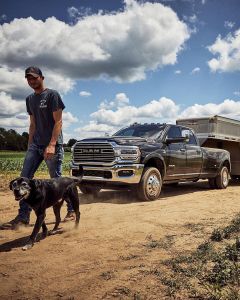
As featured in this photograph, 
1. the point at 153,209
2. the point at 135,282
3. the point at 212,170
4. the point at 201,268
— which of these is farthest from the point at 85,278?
the point at 212,170

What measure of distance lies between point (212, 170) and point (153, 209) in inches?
193

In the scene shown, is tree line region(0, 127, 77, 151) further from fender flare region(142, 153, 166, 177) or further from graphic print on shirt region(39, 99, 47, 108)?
graphic print on shirt region(39, 99, 47, 108)

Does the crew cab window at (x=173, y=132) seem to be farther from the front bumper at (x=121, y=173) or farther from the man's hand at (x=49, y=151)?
the man's hand at (x=49, y=151)

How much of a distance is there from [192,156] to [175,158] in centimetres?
106

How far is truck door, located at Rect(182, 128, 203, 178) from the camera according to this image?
34.6ft

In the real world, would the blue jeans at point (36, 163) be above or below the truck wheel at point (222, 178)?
above

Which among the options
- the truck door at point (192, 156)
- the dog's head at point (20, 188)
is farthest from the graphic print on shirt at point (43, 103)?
the truck door at point (192, 156)

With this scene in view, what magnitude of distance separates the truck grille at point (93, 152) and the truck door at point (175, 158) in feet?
5.93

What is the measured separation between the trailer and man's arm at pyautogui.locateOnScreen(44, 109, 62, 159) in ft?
26.5

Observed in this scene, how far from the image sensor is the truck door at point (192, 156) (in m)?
10.5

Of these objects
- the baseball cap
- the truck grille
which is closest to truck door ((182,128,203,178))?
the truck grille

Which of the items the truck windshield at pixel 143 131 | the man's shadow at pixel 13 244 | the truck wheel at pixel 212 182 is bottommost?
the man's shadow at pixel 13 244

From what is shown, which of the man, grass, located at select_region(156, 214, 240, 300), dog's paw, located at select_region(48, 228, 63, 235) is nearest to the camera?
grass, located at select_region(156, 214, 240, 300)

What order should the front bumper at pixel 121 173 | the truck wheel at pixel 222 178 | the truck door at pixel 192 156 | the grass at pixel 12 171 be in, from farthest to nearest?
the grass at pixel 12 171 → the truck wheel at pixel 222 178 → the truck door at pixel 192 156 → the front bumper at pixel 121 173
